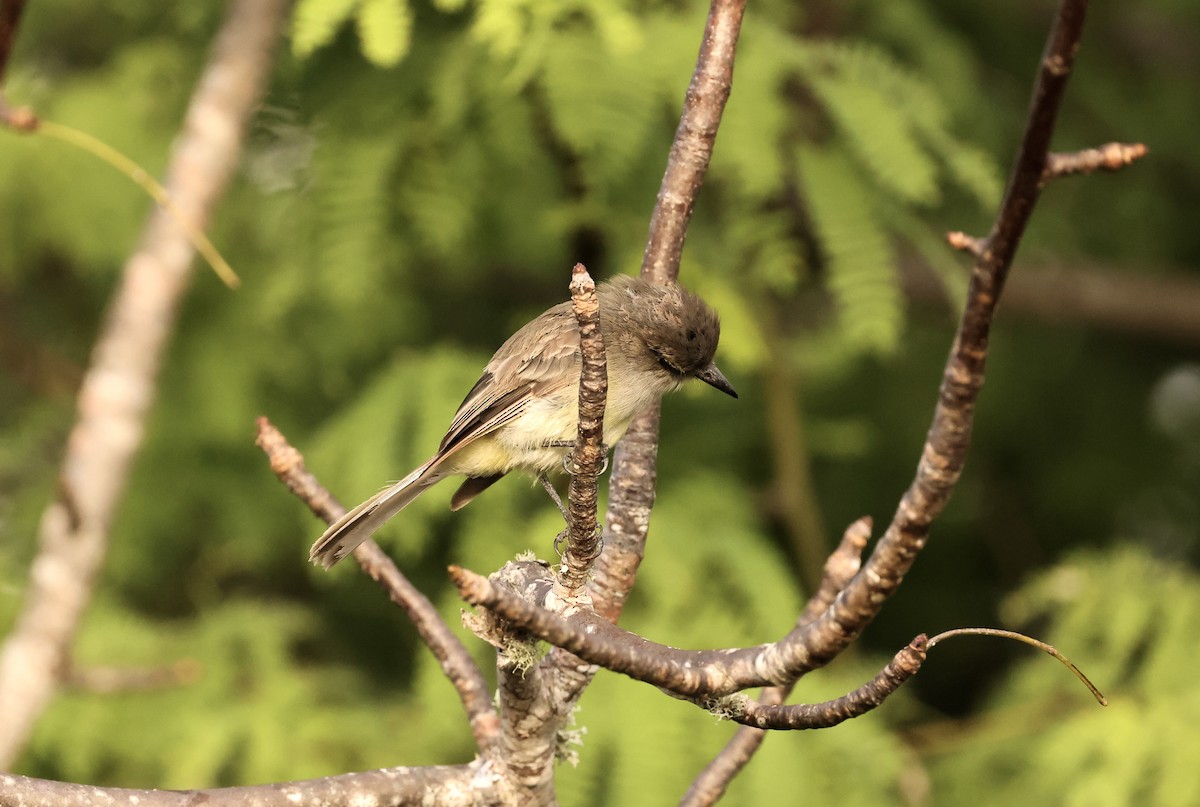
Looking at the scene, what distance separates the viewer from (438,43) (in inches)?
193

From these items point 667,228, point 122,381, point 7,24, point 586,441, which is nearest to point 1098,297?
point 667,228

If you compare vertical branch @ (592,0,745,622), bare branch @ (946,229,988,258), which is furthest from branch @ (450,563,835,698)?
bare branch @ (946,229,988,258)

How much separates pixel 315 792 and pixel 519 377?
5.70 feet

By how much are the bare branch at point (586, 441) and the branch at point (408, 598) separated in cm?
57

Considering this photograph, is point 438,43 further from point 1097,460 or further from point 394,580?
point 1097,460

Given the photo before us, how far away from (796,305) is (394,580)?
426cm

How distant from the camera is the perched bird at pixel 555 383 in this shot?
137 inches

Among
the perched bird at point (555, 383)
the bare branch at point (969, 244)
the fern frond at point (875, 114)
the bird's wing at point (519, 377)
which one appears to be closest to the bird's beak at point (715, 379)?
the perched bird at point (555, 383)

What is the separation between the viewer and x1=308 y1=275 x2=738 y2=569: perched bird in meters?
3.49

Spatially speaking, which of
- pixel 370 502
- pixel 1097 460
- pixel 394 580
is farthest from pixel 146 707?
pixel 1097 460

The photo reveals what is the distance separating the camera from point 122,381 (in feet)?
14.9

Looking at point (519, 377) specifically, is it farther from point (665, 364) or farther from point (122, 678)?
point (122, 678)

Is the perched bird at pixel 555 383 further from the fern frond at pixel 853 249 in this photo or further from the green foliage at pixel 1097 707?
the green foliage at pixel 1097 707

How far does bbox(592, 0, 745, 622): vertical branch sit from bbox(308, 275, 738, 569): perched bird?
500 millimetres
